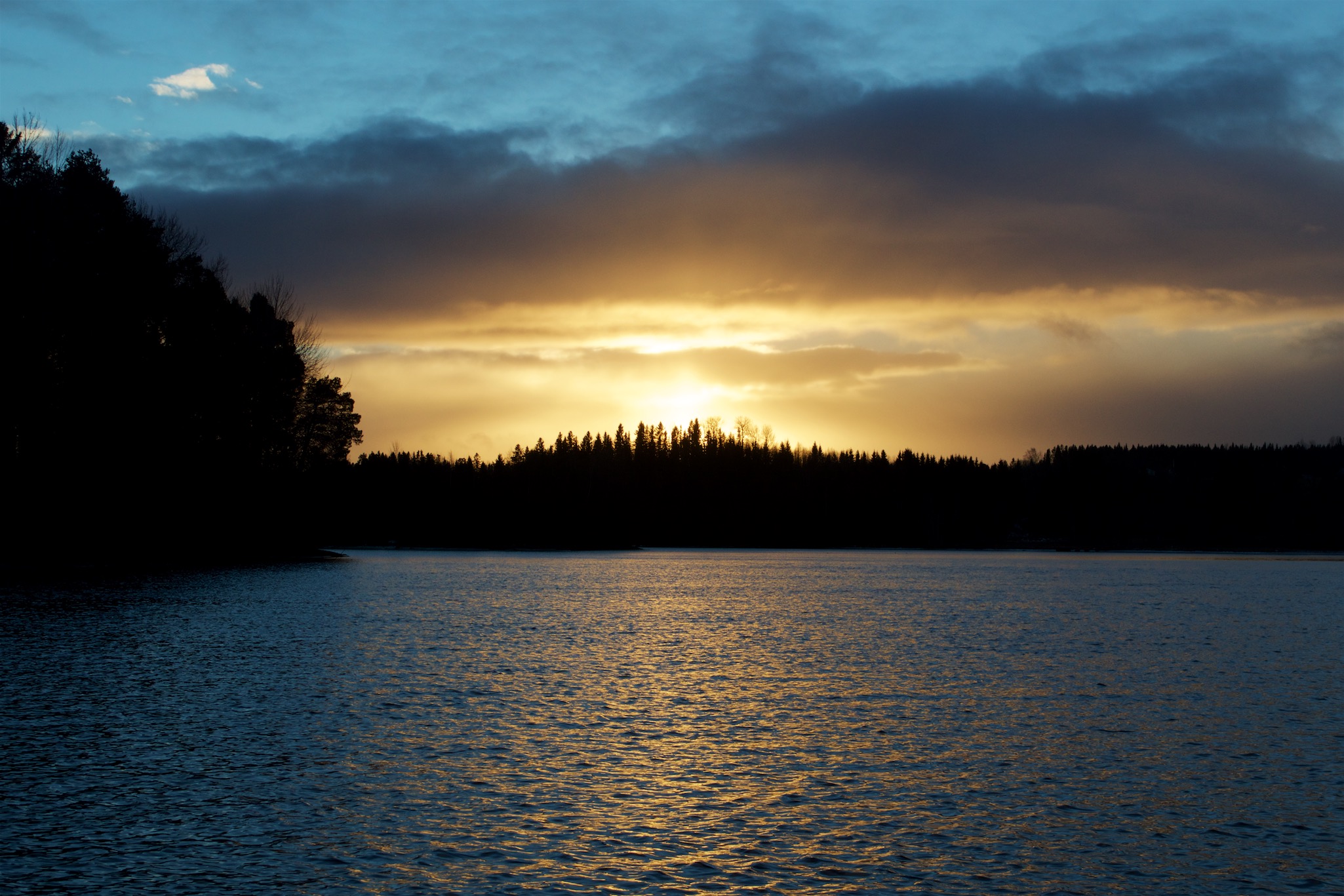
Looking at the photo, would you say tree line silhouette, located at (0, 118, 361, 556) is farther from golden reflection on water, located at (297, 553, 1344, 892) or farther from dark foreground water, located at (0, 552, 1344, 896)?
golden reflection on water, located at (297, 553, 1344, 892)

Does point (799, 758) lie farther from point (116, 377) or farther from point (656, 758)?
point (116, 377)

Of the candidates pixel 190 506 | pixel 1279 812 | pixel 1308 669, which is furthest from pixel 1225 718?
pixel 190 506

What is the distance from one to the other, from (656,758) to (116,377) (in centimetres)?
6369

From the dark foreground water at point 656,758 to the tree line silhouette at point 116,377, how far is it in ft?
84.1

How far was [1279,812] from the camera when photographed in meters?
15.1

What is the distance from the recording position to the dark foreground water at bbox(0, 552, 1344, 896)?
12.4 metres

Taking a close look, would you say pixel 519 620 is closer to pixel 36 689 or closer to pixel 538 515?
pixel 36 689

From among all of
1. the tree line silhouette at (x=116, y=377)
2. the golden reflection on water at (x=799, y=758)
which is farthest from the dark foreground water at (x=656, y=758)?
the tree line silhouette at (x=116, y=377)

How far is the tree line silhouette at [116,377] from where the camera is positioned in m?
62.2

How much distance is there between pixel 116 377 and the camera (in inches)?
2707

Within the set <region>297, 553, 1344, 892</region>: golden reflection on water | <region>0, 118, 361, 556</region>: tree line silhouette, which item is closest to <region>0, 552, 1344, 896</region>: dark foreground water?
<region>297, 553, 1344, 892</region>: golden reflection on water

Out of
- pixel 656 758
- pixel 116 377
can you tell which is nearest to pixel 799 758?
pixel 656 758

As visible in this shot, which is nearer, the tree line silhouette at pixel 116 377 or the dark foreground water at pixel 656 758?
the dark foreground water at pixel 656 758

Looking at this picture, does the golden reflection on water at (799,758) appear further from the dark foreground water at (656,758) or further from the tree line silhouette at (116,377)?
the tree line silhouette at (116,377)
